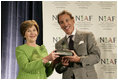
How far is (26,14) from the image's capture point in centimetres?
267

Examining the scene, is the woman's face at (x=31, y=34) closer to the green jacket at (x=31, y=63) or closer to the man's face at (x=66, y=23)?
the green jacket at (x=31, y=63)

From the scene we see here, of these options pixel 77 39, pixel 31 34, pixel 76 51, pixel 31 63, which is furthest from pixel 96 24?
pixel 31 63

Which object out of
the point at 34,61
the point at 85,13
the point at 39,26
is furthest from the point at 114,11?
the point at 34,61

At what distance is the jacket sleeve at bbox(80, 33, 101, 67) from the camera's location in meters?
2.57

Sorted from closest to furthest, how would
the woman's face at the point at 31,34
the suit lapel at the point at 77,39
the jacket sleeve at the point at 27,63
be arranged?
the jacket sleeve at the point at 27,63 → the woman's face at the point at 31,34 → the suit lapel at the point at 77,39

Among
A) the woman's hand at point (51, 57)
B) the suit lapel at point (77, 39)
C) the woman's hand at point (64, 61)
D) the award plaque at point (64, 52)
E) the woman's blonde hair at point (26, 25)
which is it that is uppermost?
the woman's blonde hair at point (26, 25)

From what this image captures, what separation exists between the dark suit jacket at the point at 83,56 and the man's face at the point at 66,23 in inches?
3.8

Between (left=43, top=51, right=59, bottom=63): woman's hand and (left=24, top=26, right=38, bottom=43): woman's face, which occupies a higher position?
(left=24, top=26, right=38, bottom=43): woman's face

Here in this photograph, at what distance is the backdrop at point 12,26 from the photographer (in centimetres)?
257

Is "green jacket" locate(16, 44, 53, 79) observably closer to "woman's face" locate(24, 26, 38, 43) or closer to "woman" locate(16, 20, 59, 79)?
"woman" locate(16, 20, 59, 79)

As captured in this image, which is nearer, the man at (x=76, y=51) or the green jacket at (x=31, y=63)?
the green jacket at (x=31, y=63)

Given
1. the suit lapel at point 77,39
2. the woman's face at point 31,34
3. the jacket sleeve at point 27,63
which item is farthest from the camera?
the suit lapel at point 77,39

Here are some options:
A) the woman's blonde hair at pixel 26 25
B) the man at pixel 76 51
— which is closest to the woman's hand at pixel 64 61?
the man at pixel 76 51

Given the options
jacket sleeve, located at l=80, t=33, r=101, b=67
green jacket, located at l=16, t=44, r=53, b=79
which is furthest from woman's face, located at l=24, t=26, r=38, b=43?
jacket sleeve, located at l=80, t=33, r=101, b=67
